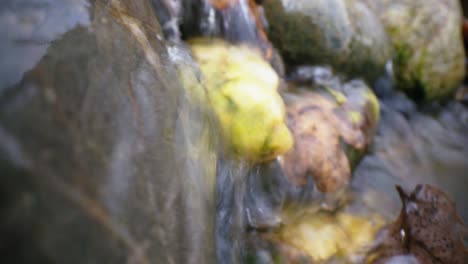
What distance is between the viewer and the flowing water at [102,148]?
0.95 m

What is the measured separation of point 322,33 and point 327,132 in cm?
132

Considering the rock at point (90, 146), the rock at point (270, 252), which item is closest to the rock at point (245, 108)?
the rock at point (270, 252)

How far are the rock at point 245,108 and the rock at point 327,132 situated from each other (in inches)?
8.3

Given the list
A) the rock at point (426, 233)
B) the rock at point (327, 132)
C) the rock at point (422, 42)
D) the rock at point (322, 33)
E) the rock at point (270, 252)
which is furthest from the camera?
the rock at point (422, 42)

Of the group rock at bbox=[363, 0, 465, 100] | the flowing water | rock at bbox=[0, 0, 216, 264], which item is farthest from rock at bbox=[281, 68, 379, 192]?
rock at bbox=[363, 0, 465, 100]

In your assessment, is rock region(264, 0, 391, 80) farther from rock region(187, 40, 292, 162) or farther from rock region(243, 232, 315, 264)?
rock region(243, 232, 315, 264)

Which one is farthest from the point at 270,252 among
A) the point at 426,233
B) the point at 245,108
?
the point at 426,233

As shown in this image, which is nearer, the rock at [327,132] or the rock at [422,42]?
the rock at [327,132]

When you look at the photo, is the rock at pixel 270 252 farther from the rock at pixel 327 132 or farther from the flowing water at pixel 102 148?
the rock at pixel 327 132

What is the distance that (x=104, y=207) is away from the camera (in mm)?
1119

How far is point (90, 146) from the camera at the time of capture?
1.13 meters

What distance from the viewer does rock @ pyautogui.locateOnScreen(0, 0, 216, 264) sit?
942 millimetres

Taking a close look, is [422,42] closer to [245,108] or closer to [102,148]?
[245,108]

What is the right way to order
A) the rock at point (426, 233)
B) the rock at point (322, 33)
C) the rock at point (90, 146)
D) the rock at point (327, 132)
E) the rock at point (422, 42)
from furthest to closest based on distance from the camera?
the rock at point (422, 42), the rock at point (322, 33), the rock at point (327, 132), the rock at point (426, 233), the rock at point (90, 146)
